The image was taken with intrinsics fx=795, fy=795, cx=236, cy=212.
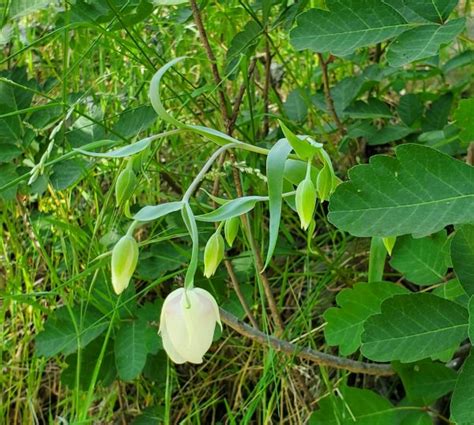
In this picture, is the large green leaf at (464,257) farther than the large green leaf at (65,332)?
No

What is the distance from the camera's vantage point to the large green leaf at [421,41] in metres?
0.82

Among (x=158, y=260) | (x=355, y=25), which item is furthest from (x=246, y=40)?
(x=158, y=260)

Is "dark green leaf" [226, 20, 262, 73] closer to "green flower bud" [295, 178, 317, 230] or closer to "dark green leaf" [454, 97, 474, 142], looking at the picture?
"dark green leaf" [454, 97, 474, 142]

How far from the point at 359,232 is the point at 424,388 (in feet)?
1.31

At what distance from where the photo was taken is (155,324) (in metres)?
1.25

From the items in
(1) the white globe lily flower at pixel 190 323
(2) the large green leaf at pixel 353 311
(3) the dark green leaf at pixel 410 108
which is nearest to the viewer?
(1) the white globe lily flower at pixel 190 323

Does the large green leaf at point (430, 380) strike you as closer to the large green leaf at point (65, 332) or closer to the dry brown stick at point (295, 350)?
the dry brown stick at point (295, 350)

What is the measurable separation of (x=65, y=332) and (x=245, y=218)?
418 mm

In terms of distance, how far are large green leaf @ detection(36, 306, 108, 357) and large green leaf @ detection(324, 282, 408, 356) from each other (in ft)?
1.22

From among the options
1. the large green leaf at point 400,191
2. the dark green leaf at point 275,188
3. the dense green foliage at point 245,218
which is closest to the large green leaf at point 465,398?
the dense green foliage at point 245,218

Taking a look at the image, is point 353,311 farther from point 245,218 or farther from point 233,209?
point 233,209

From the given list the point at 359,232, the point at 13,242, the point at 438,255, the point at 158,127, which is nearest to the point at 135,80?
the point at 158,127

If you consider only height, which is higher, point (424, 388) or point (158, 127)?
point (158, 127)

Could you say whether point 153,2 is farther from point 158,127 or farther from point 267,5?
point 158,127
